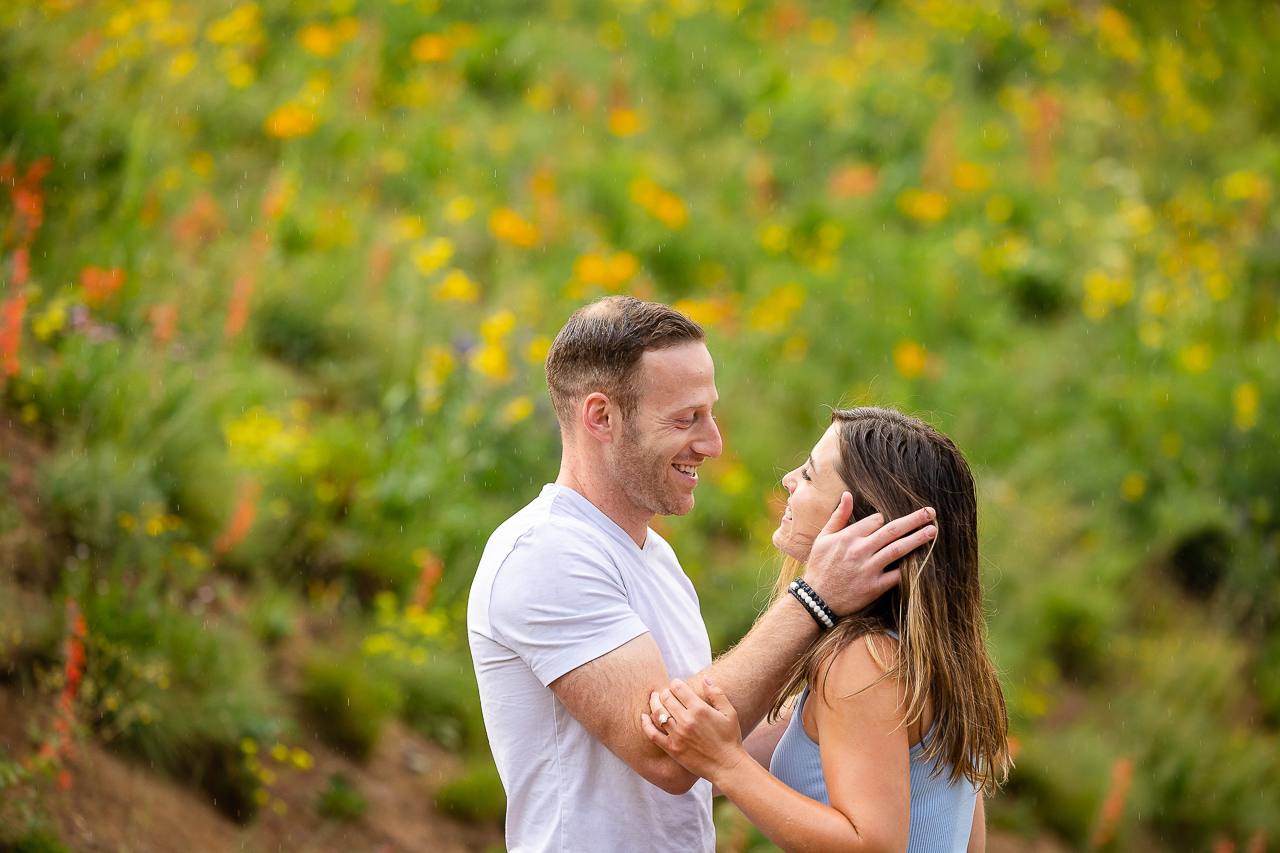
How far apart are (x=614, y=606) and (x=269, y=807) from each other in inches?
99.5

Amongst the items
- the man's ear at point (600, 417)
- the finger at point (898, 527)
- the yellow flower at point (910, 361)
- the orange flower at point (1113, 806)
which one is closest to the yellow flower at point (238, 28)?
the yellow flower at point (910, 361)

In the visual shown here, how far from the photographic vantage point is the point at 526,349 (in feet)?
18.7

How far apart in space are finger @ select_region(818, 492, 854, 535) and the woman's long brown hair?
8 centimetres

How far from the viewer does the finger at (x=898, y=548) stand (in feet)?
6.81

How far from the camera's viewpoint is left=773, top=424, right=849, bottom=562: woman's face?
7.37 feet

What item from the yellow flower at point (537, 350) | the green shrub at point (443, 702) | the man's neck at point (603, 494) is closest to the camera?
the man's neck at point (603, 494)

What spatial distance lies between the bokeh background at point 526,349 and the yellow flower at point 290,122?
3cm

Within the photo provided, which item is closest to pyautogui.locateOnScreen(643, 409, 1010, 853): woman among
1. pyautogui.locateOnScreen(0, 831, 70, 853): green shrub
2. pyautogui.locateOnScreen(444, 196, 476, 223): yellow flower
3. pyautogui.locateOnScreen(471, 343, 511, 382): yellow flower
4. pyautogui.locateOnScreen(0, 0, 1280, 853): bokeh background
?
pyautogui.locateOnScreen(0, 0, 1280, 853): bokeh background

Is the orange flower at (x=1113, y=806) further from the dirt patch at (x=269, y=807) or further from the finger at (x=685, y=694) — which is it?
the finger at (x=685, y=694)

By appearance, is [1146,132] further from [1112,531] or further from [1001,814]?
[1001,814]

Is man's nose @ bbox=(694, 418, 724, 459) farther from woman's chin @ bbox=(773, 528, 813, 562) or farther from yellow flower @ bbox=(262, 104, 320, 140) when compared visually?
yellow flower @ bbox=(262, 104, 320, 140)

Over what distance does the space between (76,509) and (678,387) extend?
2947 mm

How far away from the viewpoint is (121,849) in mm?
3270

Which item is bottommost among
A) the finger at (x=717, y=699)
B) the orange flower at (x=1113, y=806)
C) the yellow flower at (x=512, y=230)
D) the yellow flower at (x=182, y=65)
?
the orange flower at (x=1113, y=806)
